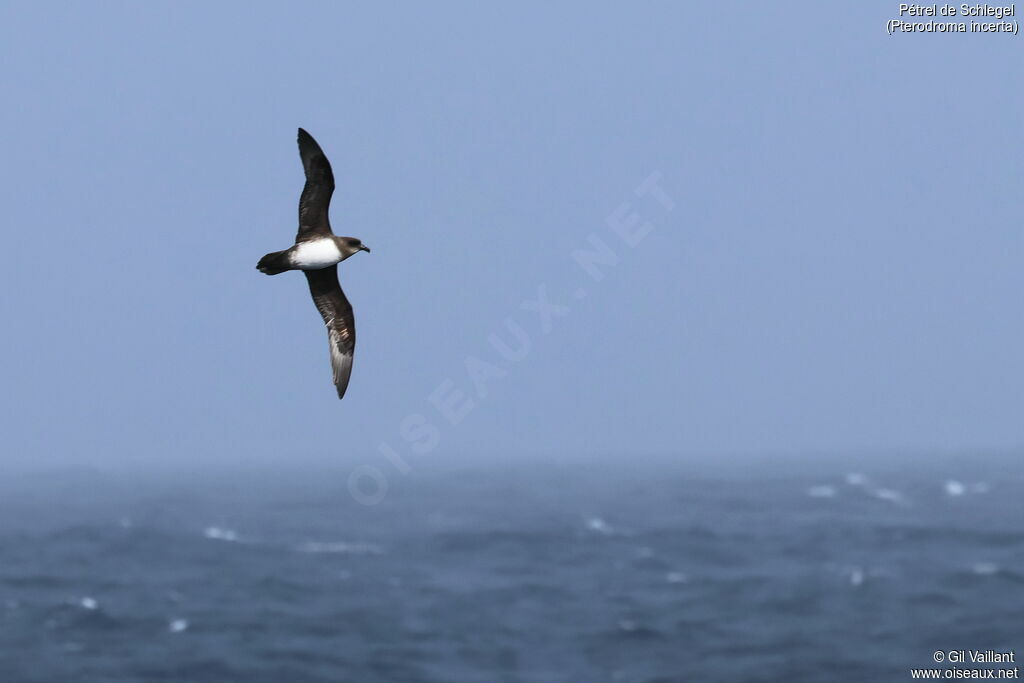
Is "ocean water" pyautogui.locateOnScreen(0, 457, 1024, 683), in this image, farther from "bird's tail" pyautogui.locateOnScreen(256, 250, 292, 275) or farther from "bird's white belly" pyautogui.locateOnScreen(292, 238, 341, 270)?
"bird's tail" pyautogui.locateOnScreen(256, 250, 292, 275)

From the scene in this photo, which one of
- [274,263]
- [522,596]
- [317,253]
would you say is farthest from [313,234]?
[522,596]

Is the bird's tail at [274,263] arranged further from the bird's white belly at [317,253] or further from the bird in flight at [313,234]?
the bird's white belly at [317,253]

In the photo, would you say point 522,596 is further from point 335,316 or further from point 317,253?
point 317,253

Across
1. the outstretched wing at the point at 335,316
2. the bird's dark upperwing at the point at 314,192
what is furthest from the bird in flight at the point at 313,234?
the outstretched wing at the point at 335,316

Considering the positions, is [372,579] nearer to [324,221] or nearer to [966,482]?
[324,221]

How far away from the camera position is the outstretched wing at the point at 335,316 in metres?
21.0

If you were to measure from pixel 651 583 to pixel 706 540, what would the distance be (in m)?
19.4

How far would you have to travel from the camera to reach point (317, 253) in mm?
19078

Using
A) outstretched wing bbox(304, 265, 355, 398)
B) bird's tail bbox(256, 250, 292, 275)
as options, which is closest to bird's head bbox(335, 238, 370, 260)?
bird's tail bbox(256, 250, 292, 275)

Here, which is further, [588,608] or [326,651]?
[588,608]

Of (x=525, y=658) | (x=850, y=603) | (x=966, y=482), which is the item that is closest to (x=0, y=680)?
(x=525, y=658)

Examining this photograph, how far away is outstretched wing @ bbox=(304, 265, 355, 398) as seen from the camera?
68.7 feet

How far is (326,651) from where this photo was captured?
7856 centimetres

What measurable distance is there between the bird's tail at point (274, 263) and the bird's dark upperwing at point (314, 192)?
1.77 ft
